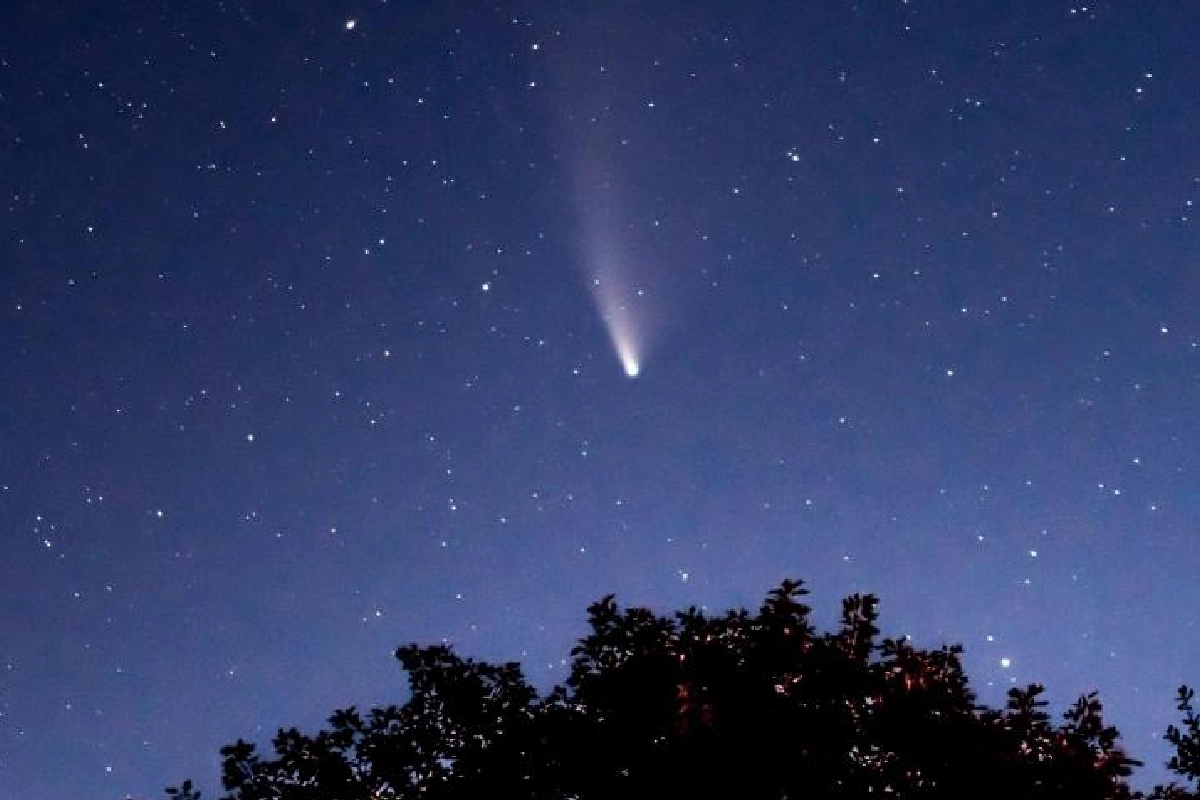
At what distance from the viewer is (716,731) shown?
22.7ft

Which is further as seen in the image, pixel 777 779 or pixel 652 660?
pixel 652 660

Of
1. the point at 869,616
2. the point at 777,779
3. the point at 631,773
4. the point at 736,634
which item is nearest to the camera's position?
the point at 777,779

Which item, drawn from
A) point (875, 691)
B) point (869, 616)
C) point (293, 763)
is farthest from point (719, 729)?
point (293, 763)

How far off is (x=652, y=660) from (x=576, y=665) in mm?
833

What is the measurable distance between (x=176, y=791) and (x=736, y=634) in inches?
201

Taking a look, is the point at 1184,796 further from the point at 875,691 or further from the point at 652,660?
the point at 652,660

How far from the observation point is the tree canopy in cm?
745

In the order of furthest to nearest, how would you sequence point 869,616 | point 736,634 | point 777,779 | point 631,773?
point 869,616 → point 736,634 → point 631,773 → point 777,779

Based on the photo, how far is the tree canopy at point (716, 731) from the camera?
7.45 metres

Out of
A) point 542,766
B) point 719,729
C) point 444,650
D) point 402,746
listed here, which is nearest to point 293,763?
point 402,746

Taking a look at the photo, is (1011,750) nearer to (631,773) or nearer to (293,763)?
(631,773)

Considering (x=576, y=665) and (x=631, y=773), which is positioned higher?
(x=576, y=665)

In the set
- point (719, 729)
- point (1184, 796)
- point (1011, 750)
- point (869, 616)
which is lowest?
point (1184, 796)

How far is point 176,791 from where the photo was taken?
342 inches
